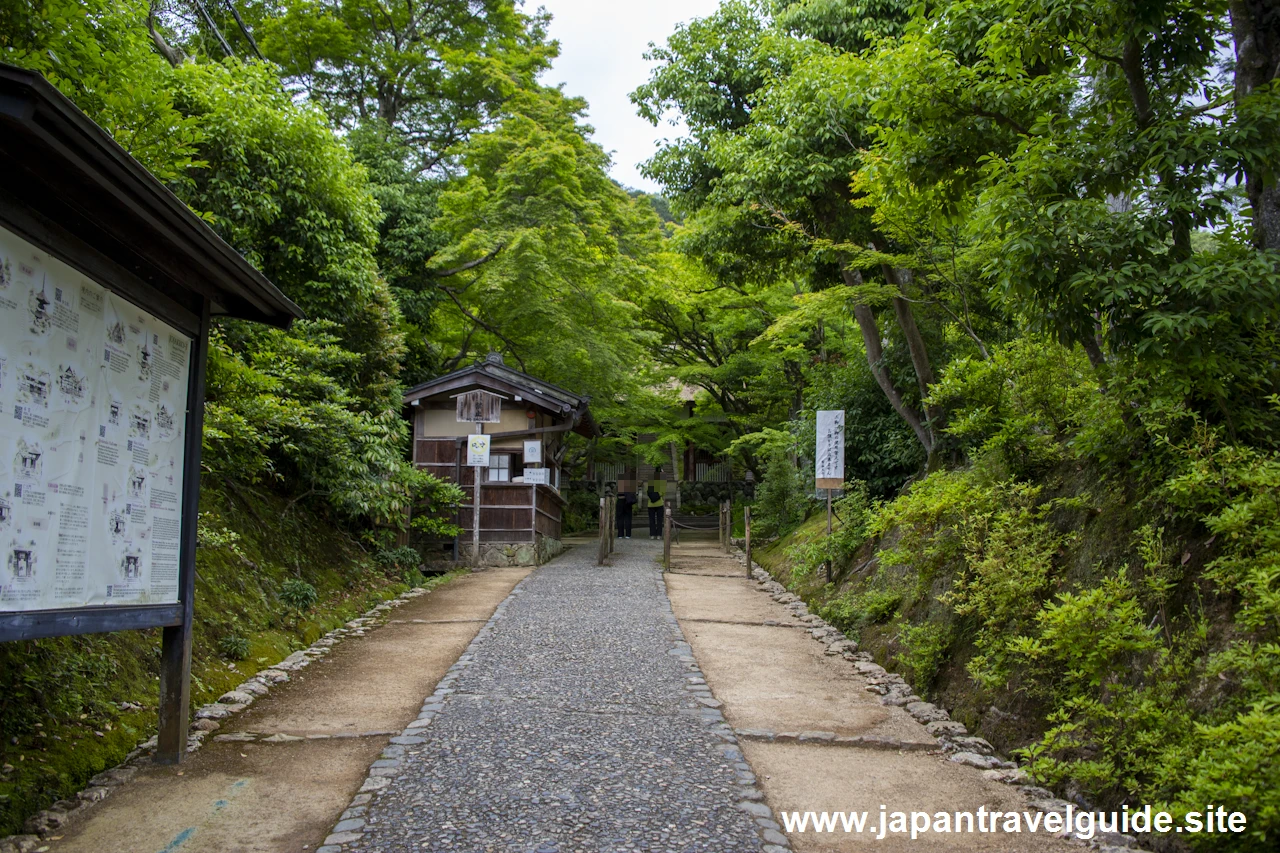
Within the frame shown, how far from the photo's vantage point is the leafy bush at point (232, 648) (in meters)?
6.39

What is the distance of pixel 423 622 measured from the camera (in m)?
9.20

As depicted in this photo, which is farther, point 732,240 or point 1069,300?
point 732,240

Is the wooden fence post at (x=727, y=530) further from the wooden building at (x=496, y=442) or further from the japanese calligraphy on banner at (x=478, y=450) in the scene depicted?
the japanese calligraphy on banner at (x=478, y=450)

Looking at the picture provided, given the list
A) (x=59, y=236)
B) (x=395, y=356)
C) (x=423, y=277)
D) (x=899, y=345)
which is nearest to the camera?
(x=59, y=236)

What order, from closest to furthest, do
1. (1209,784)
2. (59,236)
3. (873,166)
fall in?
(1209,784) < (59,236) < (873,166)

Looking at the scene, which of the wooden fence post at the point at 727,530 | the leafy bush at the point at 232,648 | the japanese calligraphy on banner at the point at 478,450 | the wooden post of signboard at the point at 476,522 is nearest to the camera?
the leafy bush at the point at 232,648

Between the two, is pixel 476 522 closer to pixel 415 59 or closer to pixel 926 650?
pixel 926 650

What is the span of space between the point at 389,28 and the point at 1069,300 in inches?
817

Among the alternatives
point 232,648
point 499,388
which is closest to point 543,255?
point 499,388

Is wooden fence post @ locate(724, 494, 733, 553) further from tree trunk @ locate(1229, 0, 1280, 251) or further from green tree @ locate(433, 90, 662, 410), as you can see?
tree trunk @ locate(1229, 0, 1280, 251)

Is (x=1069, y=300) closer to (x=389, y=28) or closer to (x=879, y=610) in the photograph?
(x=879, y=610)

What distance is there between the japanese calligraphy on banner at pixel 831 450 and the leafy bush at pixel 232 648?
7376 millimetres

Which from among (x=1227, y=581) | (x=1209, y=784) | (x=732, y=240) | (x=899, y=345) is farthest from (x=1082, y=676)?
(x=732, y=240)

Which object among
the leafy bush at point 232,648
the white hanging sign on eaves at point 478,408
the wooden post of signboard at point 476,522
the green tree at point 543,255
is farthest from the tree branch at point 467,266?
the leafy bush at point 232,648
